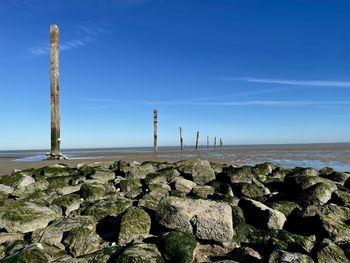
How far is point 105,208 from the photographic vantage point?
5.86 meters

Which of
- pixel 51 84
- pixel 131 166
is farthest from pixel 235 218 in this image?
pixel 51 84

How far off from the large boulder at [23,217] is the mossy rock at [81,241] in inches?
34.1

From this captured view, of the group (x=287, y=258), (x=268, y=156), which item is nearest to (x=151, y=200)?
(x=287, y=258)

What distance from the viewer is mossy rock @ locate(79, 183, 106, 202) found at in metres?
6.89

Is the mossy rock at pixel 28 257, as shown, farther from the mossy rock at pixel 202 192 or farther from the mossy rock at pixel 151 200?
the mossy rock at pixel 202 192

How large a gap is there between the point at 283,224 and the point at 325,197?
5.17 ft

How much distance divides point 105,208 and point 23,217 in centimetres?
123

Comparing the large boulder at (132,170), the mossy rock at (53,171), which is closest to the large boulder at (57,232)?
the large boulder at (132,170)

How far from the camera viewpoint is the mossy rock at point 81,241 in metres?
4.70

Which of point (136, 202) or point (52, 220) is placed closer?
point (52, 220)

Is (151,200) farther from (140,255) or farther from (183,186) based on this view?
(140,255)

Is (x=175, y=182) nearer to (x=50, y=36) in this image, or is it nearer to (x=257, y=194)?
(x=257, y=194)

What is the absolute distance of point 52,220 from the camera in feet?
18.4

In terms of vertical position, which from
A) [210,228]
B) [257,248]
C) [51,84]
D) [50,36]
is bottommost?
[257,248]
